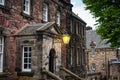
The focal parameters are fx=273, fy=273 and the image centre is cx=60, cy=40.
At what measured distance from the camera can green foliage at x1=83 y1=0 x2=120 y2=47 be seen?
20297mm

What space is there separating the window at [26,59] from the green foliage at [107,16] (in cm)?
585

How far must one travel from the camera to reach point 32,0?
23.1 metres

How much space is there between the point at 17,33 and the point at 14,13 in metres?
1.51

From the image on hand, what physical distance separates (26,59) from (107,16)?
22.5ft

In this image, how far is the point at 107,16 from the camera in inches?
811

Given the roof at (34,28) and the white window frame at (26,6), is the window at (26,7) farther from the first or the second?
the roof at (34,28)

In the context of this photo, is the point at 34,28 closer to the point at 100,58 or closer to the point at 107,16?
the point at 107,16

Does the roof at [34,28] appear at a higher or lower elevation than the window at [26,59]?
higher

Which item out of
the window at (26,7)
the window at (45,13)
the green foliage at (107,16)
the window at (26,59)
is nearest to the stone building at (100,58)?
the window at (45,13)

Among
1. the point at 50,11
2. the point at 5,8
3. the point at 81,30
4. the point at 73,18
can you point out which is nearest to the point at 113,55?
the point at 81,30

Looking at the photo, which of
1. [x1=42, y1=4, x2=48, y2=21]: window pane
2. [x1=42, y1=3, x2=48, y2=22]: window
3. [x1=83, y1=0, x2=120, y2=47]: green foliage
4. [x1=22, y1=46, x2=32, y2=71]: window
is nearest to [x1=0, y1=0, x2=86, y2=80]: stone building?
[x1=22, y1=46, x2=32, y2=71]: window

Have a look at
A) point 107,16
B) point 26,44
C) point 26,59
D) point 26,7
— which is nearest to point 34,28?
point 26,44

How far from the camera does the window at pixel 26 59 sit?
787 inches

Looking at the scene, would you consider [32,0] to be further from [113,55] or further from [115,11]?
[113,55]
